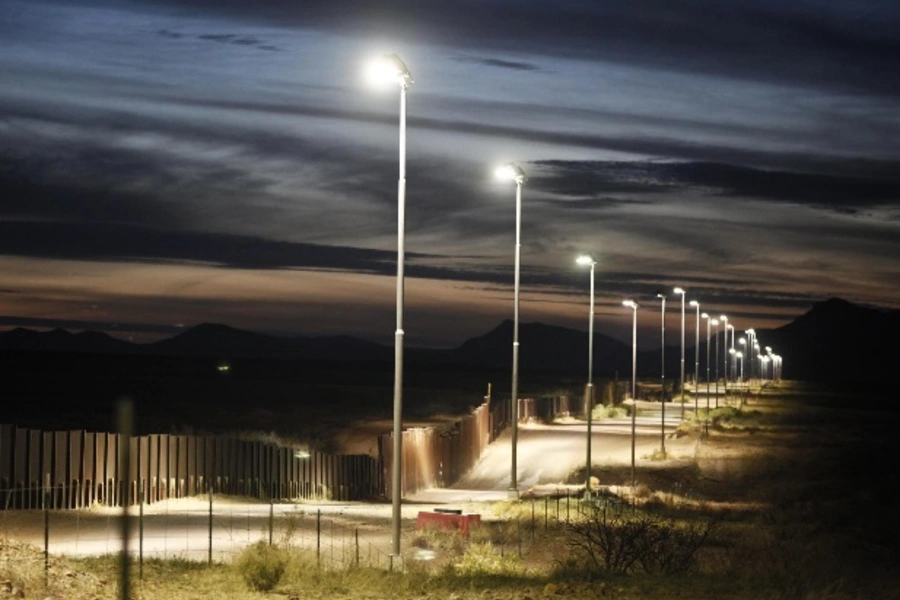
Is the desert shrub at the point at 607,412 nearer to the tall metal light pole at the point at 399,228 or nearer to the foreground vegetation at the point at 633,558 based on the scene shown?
the foreground vegetation at the point at 633,558

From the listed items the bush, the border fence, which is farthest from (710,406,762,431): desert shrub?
the bush

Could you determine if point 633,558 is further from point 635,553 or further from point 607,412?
point 607,412

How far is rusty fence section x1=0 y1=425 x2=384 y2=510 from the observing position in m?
33.7

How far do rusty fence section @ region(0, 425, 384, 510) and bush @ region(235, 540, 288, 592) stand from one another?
247 inches

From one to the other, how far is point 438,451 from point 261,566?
3195cm

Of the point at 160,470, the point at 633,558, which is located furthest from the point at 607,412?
the point at 633,558

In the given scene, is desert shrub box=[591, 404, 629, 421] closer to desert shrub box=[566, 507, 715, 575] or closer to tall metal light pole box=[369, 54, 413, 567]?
desert shrub box=[566, 507, 715, 575]

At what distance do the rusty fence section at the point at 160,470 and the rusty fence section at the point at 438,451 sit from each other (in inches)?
43.2

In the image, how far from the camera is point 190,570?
22578 mm

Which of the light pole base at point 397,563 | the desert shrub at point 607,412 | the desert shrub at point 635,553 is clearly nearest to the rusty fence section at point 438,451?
the desert shrub at point 635,553

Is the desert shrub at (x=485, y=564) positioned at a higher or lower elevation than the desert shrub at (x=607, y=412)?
lower

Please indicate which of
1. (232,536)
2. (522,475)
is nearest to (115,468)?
(232,536)

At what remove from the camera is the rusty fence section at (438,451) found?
4966 cm

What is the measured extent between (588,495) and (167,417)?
4524 centimetres
